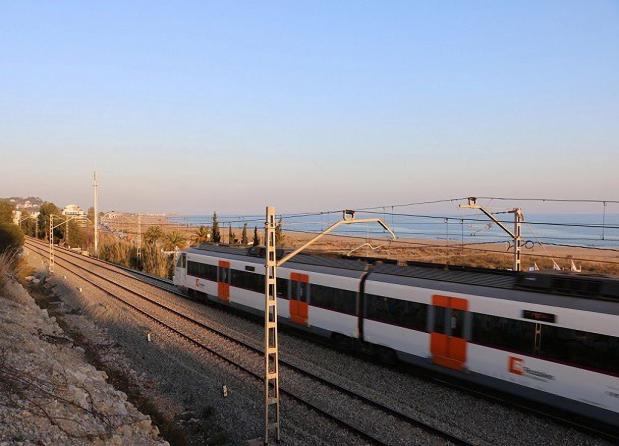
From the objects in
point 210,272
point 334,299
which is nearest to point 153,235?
point 210,272

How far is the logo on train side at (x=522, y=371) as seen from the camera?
11.0 m

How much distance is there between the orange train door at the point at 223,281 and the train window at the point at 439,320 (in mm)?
11637

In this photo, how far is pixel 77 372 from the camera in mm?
12227

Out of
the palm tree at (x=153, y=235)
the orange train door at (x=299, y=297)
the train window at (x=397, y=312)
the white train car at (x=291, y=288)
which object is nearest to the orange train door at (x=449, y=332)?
the train window at (x=397, y=312)

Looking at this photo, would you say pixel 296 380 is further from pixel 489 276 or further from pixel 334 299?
Answer: pixel 489 276

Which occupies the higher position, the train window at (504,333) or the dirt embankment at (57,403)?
the train window at (504,333)

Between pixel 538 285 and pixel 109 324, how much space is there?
16.8 meters

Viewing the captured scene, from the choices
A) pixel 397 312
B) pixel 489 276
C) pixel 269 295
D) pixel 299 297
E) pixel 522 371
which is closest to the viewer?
pixel 269 295

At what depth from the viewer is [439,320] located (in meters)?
13.3

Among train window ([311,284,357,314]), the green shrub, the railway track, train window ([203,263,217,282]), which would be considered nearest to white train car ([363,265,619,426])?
train window ([311,284,357,314])

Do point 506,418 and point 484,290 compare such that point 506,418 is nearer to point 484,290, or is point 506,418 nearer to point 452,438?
point 452,438

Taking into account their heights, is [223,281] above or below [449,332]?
below

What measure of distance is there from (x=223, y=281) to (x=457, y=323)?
42.1 feet

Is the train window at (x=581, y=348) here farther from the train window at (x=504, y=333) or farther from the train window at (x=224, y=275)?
the train window at (x=224, y=275)
